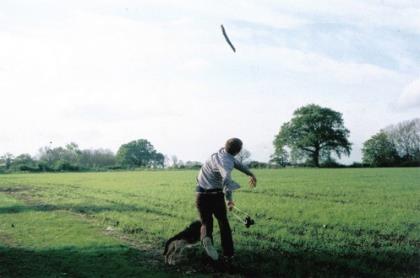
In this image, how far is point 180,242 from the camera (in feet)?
30.5

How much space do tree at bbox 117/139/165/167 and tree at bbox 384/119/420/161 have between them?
8172 cm

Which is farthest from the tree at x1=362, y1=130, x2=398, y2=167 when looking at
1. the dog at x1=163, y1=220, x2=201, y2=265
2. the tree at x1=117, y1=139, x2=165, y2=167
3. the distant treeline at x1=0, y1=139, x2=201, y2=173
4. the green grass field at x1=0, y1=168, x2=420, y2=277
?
the dog at x1=163, y1=220, x2=201, y2=265

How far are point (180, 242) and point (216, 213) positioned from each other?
4.11ft

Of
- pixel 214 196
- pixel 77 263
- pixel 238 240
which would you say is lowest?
pixel 77 263

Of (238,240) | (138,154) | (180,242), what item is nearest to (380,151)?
(138,154)

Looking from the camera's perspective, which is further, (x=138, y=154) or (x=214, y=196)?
(x=138, y=154)

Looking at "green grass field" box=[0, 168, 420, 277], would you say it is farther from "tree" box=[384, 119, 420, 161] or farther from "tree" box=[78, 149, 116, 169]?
"tree" box=[78, 149, 116, 169]

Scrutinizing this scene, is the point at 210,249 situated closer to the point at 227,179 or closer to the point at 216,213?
the point at 216,213

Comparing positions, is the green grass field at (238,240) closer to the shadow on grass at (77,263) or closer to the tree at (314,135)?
the shadow on grass at (77,263)

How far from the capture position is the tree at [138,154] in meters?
155

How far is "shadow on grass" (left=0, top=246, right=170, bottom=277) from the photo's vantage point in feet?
27.4

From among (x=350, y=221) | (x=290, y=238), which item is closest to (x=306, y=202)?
(x=350, y=221)

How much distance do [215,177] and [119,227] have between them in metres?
6.47

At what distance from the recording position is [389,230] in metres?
12.7
